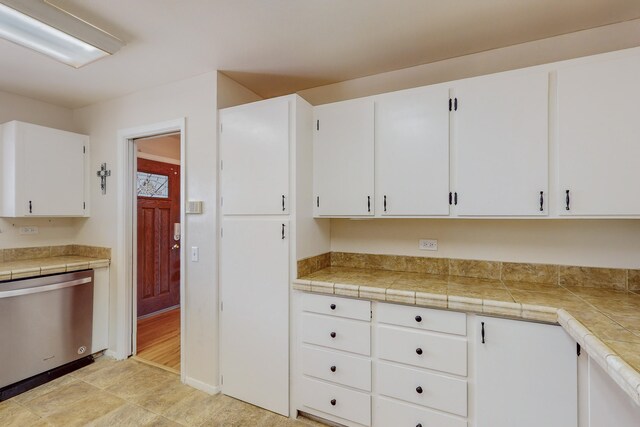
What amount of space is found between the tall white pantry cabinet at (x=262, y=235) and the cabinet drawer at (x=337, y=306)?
0.17 m

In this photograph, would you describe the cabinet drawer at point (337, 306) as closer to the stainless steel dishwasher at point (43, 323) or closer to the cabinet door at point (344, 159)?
the cabinet door at point (344, 159)

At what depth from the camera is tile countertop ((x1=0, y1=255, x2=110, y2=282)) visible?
2.30 meters

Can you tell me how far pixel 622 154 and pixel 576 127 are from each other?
9.7 inches

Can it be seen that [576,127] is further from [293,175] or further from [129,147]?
[129,147]

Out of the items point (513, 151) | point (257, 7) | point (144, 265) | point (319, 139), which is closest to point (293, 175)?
point (319, 139)

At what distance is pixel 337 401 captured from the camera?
74.7 inches

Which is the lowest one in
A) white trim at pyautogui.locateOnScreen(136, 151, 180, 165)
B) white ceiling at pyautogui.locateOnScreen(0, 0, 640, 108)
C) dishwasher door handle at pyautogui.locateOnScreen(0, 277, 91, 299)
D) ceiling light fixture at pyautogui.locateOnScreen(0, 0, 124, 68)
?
dishwasher door handle at pyautogui.locateOnScreen(0, 277, 91, 299)

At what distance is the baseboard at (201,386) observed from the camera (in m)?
2.29

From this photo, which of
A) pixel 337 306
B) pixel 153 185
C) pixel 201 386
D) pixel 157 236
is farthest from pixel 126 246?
pixel 337 306

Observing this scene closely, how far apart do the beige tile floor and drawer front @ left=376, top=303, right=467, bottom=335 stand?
95 centimetres

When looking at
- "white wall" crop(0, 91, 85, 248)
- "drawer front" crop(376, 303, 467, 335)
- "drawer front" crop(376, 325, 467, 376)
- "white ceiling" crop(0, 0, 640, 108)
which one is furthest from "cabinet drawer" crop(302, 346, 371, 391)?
"white wall" crop(0, 91, 85, 248)

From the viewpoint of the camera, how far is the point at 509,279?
199cm

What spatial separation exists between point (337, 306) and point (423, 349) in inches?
22.2

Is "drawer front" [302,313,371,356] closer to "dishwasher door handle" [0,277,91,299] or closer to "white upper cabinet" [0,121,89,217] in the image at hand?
"dishwasher door handle" [0,277,91,299]
